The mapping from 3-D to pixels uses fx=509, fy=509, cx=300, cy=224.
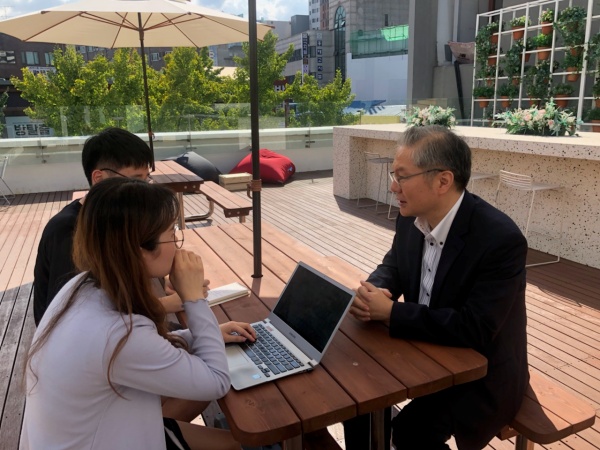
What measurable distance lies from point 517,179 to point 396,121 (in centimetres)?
593

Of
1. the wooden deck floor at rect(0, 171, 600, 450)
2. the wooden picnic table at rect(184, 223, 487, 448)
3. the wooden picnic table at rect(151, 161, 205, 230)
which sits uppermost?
the wooden picnic table at rect(184, 223, 487, 448)

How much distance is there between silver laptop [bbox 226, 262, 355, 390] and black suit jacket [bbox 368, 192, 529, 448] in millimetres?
251

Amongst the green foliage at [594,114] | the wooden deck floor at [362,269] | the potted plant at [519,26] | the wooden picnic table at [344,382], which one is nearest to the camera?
the wooden picnic table at [344,382]

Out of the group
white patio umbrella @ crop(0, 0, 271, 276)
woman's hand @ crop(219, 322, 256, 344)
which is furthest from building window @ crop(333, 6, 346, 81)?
woman's hand @ crop(219, 322, 256, 344)

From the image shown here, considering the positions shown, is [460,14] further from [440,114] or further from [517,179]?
[517,179]

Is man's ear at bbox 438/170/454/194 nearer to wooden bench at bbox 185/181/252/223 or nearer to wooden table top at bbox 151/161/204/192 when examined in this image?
wooden bench at bbox 185/181/252/223

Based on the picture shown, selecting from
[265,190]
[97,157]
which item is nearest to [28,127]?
[265,190]

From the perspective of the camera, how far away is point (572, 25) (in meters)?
10.6

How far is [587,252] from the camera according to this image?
4988 mm

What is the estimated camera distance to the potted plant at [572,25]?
34.3ft

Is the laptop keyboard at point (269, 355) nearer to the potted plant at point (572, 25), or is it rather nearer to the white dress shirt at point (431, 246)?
the white dress shirt at point (431, 246)

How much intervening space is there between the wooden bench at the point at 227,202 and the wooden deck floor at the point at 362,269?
0.59 m

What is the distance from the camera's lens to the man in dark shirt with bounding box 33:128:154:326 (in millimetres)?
1866

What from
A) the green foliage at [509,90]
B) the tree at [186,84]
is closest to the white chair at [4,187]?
the green foliage at [509,90]
